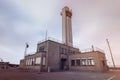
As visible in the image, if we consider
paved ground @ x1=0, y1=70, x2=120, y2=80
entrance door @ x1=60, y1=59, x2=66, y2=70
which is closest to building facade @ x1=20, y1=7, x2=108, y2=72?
entrance door @ x1=60, y1=59, x2=66, y2=70

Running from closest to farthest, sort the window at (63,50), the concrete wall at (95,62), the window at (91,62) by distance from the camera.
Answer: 1. the concrete wall at (95,62)
2. the window at (91,62)
3. the window at (63,50)

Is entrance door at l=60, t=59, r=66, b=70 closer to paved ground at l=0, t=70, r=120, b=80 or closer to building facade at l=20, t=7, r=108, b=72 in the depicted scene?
building facade at l=20, t=7, r=108, b=72

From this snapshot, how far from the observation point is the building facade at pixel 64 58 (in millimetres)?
A: 20188

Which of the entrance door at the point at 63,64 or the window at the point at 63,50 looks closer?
the entrance door at the point at 63,64

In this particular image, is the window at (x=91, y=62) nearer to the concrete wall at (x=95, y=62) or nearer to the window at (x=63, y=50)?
the concrete wall at (x=95, y=62)

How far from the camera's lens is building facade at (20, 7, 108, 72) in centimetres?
2019

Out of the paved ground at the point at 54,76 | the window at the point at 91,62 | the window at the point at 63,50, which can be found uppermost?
the window at the point at 63,50

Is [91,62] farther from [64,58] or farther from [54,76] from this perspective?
[54,76]

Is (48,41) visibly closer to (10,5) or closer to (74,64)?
(74,64)

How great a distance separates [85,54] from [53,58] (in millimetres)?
7757

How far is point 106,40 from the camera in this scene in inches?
1204

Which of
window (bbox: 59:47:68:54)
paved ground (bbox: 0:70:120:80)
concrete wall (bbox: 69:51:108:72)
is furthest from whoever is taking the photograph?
window (bbox: 59:47:68:54)

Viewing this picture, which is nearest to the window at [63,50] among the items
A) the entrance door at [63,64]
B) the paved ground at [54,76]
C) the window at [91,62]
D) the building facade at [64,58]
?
the building facade at [64,58]

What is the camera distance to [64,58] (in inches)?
982
